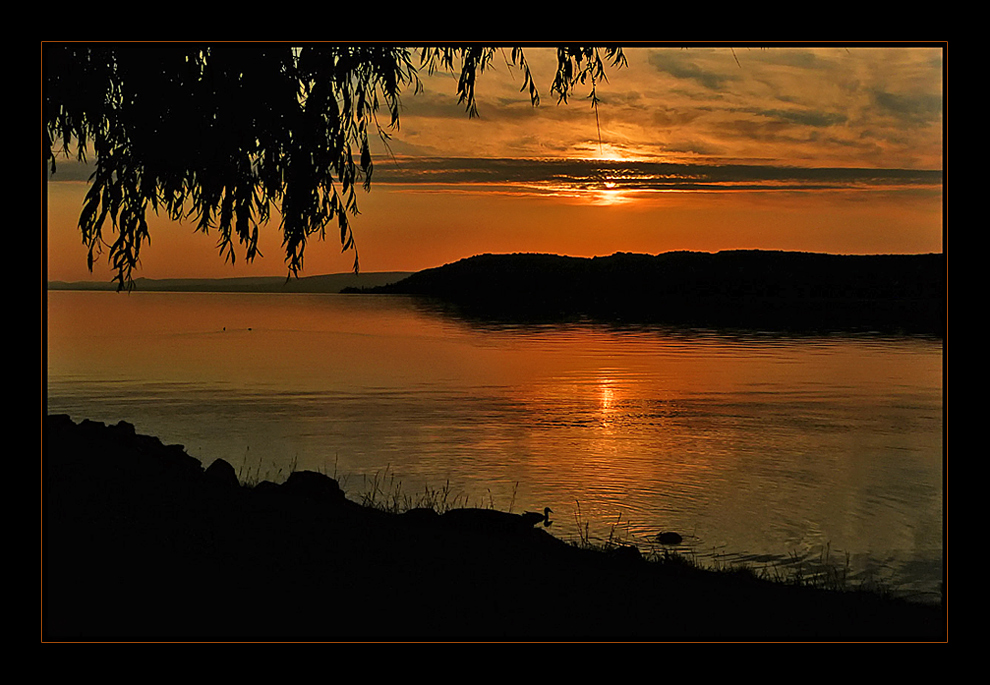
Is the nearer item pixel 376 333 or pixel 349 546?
pixel 349 546

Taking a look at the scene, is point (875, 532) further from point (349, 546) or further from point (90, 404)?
point (90, 404)

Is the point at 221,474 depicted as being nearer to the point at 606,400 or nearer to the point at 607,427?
the point at 607,427

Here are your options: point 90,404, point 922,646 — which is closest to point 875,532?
point 922,646

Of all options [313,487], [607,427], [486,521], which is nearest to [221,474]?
[313,487]

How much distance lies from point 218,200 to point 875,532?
9631 millimetres

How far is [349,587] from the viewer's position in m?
5.60

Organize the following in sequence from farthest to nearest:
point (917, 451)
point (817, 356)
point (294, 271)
Answer: point (817, 356)
point (917, 451)
point (294, 271)

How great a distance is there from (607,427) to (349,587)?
57.0 feet

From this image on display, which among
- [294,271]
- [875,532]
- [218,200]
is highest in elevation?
[218,200]

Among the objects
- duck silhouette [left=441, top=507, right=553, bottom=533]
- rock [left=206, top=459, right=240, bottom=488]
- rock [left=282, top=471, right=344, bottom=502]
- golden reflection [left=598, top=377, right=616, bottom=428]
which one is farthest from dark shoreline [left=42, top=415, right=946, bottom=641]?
golden reflection [left=598, top=377, right=616, bottom=428]

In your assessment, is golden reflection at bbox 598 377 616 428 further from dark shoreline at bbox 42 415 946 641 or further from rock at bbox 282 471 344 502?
dark shoreline at bbox 42 415 946 641

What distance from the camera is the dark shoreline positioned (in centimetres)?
526

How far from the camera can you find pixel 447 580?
580 cm

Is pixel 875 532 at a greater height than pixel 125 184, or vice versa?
pixel 125 184
